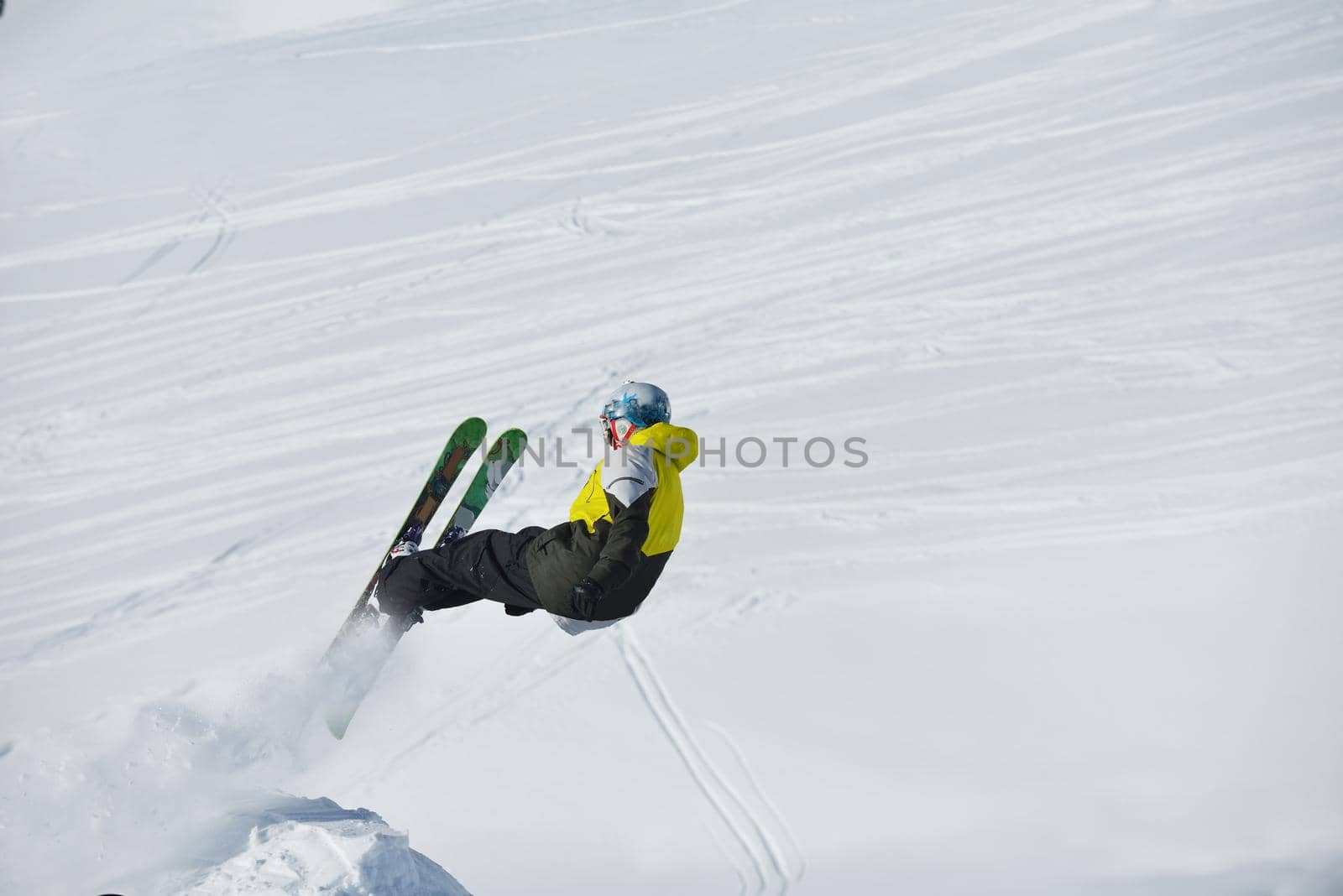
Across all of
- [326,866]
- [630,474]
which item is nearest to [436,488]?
[630,474]

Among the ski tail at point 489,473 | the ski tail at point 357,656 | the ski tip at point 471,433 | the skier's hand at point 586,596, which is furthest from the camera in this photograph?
the ski tip at point 471,433

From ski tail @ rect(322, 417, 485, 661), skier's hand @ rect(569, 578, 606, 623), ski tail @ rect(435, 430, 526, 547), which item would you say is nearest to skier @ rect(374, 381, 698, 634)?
skier's hand @ rect(569, 578, 606, 623)

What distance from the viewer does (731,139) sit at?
490 inches

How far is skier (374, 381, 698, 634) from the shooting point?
4531mm

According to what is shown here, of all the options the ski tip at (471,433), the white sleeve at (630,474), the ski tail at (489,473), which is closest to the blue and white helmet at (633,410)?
the white sleeve at (630,474)

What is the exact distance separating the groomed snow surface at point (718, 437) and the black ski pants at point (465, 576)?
2.25ft

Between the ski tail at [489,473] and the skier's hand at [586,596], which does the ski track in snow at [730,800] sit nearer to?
the ski tail at [489,473]

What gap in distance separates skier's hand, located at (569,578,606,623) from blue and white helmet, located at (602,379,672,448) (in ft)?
1.97

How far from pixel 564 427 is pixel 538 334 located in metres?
1.37

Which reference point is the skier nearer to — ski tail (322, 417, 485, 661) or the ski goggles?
the ski goggles

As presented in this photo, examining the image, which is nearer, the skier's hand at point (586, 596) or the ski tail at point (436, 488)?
the skier's hand at point (586, 596)

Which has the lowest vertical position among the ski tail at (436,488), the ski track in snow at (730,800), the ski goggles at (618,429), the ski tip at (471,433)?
the ski track in snow at (730,800)

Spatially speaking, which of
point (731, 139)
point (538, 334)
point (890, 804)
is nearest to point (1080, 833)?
point (890, 804)

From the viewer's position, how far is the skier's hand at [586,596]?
4.45 meters
